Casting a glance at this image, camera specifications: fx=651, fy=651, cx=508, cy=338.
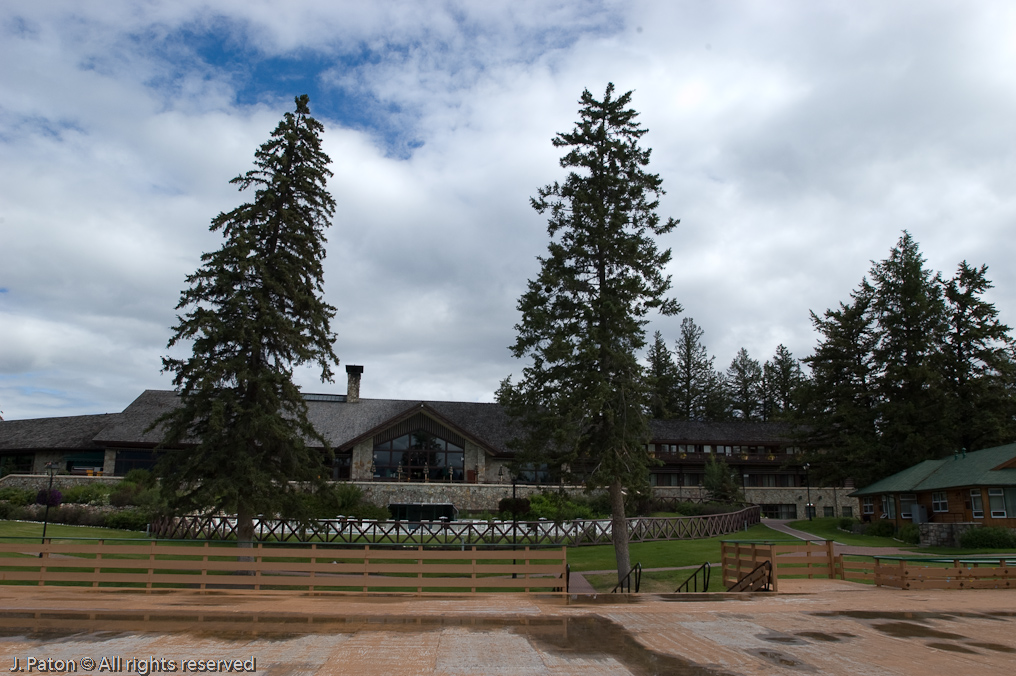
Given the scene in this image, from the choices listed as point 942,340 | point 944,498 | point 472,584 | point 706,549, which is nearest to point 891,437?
point 942,340

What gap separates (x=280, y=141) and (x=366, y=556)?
14.8 meters

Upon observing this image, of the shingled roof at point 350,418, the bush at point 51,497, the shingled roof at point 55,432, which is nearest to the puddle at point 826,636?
the shingled roof at point 350,418

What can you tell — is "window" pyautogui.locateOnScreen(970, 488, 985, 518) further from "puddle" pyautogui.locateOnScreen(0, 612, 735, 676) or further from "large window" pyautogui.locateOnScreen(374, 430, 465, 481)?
"large window" pyautogui.locateOnScreen(374, 430, 465, 481)

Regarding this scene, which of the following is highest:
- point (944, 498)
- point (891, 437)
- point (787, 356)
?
point (787, 356)

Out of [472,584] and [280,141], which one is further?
[280,141]

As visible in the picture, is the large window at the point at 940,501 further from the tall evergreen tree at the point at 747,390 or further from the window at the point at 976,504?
the tall evergreen tree at the point at 747,390

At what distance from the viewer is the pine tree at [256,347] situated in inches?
786

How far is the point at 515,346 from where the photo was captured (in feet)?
75.8

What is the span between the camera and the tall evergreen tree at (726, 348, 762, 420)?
84.1m

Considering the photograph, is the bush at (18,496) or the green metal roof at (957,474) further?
the bush at (18,496)

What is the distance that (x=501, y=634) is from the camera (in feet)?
33.0

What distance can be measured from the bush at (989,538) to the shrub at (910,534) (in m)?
3.40

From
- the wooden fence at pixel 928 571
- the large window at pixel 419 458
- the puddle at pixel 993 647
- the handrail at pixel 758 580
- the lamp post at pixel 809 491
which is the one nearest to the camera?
the puddle at pixel 993 647

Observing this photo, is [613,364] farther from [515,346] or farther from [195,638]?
[195,638]
